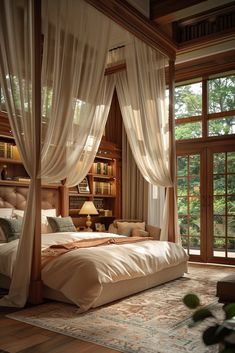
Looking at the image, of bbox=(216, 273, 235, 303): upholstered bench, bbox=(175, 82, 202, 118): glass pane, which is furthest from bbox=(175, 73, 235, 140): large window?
bbox=(216, 273, 235, 303): upholstered bench

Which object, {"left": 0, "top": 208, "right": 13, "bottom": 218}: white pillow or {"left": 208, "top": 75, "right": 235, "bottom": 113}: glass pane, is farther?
{"left": 208, "top": 75, "right": 235, "bottom": 113}: glass pane

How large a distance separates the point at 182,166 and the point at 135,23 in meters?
3.04

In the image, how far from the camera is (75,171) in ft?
14.9

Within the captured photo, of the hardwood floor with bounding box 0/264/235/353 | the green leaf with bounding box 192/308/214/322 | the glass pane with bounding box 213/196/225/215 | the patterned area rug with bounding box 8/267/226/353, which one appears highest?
the glass pane with bounding box 213/196/225/215

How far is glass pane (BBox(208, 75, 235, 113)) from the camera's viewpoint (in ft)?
21.7

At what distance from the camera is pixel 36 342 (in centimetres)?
280

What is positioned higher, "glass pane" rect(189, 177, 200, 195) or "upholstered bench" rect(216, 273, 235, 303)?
"glass pane" rect(189, 177, 200, 195)

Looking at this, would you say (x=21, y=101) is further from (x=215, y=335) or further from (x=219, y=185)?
(x=219, y=185)

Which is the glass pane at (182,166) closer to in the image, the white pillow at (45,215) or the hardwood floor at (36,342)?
the white pillow at (45,215)

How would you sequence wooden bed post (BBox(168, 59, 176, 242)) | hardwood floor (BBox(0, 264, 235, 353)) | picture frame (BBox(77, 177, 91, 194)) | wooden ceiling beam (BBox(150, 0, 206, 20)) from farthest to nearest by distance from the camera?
picture frame (BBox(77, 177, 91, 194))
wooden bed post (BBox(168, 59, 176, 242))
wooden ceiling beam (BBox(150, 0, 206, 20))
hardwood floor (BBox(0, 264, 235, 353))

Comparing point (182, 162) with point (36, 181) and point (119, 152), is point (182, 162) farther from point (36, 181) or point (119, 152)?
point (36, 181)

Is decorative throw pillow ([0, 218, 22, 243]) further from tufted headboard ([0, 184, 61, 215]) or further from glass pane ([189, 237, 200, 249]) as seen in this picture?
glass pane ([189, 237, 200, 249])

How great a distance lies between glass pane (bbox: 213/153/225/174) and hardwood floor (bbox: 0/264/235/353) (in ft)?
14.9

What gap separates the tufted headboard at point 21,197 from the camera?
536cm
